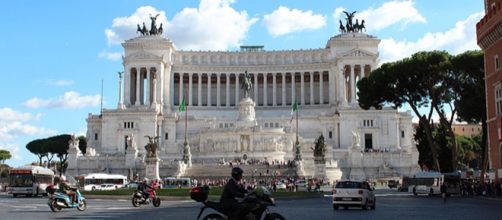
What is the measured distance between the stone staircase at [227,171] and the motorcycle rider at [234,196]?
5789cm

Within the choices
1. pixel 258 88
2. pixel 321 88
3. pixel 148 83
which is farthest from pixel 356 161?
pixel 148 83

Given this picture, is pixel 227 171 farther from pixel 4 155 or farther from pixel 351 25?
pixel 4 155

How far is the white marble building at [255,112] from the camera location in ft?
285

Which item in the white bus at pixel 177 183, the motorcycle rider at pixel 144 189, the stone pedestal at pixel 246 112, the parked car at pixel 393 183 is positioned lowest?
the parked car at pixel 393 183

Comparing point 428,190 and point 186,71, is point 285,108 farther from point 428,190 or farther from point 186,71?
point 428,190

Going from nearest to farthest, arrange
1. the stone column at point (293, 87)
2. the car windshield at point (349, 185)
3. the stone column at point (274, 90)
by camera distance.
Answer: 1. the car windshield at point (349, 185)
2. the stone column at point (293, 87)
3. the stone column at point (274, 90)

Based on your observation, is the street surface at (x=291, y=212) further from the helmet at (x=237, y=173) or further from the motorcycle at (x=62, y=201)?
the helmet at (x=237, y=173)

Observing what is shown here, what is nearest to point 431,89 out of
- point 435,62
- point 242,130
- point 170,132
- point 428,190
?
point 435,62

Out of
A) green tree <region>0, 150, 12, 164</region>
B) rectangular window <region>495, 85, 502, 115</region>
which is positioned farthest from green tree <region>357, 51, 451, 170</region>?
green tree <region>0, 150, 12, 164</region>

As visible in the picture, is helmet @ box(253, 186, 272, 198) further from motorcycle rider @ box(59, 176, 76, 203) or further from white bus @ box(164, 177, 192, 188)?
white bus @ box(164, 177, 192, 188)

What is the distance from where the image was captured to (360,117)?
10194 cm

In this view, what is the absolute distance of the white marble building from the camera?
285 feet

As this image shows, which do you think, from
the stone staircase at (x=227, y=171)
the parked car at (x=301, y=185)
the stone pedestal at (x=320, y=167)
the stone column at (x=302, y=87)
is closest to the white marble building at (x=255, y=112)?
the stone column at (x=302, y=87)

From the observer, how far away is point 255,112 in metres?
116
